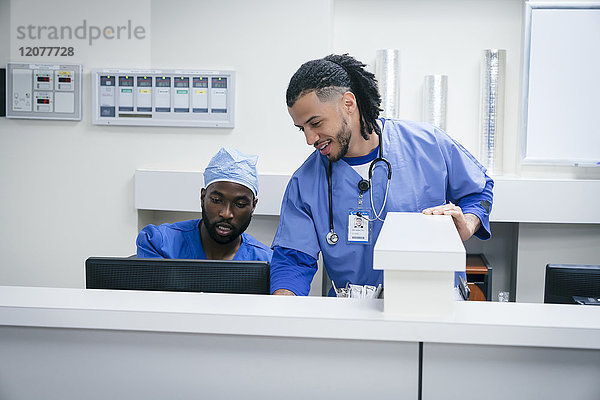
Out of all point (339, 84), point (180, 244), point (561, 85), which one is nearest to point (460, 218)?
point (339, 84)

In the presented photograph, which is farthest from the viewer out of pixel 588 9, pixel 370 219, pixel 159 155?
pixel 159 155

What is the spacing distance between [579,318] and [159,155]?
2.63m

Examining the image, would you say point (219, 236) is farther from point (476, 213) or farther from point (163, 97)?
point (163, 97)

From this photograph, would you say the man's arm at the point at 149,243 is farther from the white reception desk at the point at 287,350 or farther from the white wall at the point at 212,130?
the white wall at the point at 212,130

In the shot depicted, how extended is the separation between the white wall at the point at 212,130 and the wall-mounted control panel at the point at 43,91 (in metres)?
0.05

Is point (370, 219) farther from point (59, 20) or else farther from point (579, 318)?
point (59, 20)

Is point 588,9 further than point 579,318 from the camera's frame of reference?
Yes

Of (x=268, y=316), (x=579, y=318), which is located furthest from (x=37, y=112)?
(x=579, y=318)

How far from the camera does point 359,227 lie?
169cm

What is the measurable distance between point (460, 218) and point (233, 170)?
37.1 inches

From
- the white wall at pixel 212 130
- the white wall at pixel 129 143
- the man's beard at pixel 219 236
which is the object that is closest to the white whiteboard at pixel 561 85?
the white wall at pixel 212 130

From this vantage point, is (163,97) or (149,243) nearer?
(149,243)

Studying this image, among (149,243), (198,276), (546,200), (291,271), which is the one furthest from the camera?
(546,200)

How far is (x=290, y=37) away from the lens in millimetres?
3113
